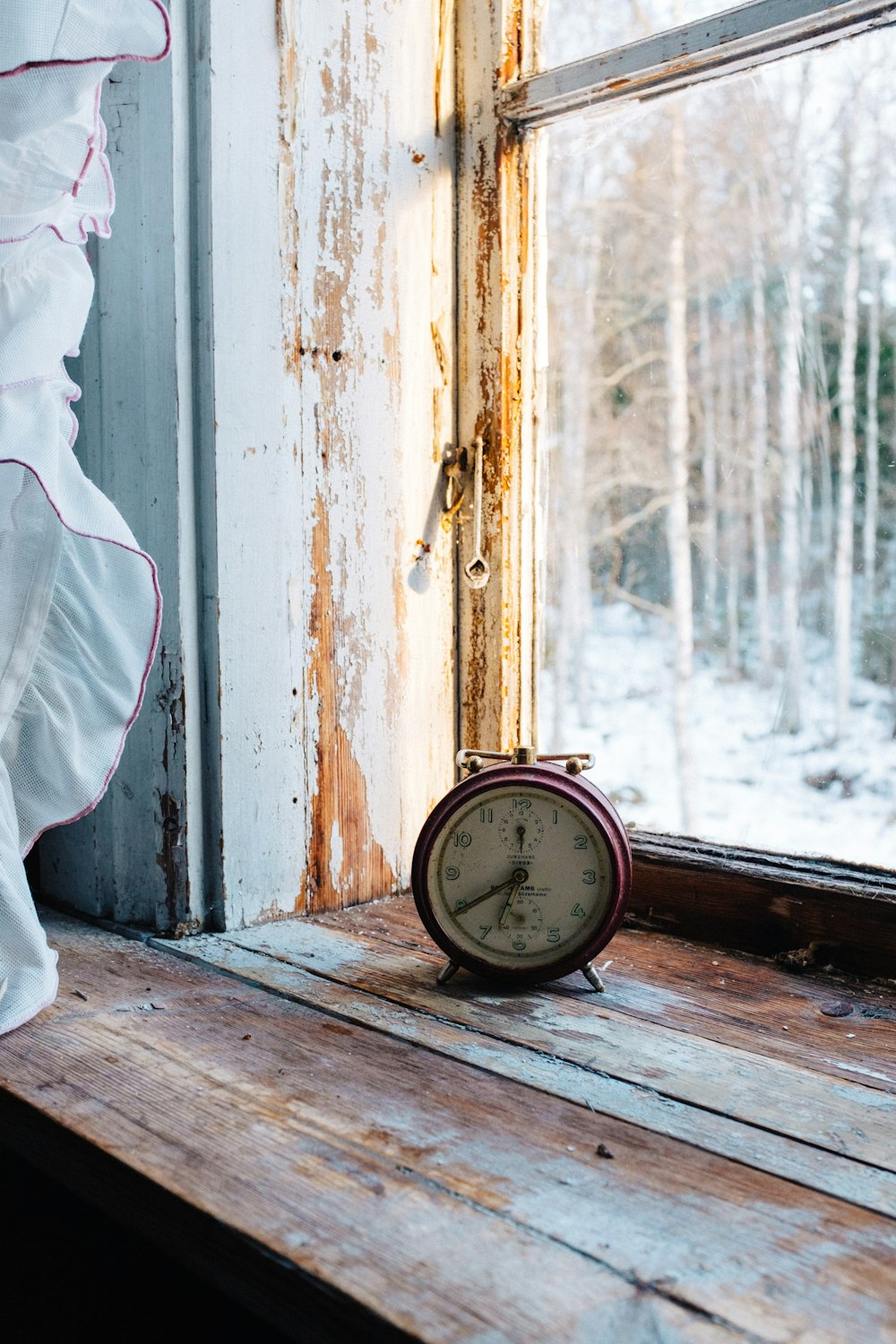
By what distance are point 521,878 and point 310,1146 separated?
0.35m

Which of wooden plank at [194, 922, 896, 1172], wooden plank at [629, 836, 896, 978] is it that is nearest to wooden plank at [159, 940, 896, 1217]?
wooden plank at [194, 922, 896, 1172]

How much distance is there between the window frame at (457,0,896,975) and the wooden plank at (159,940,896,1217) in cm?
36

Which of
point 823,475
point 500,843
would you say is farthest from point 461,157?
point 500,843

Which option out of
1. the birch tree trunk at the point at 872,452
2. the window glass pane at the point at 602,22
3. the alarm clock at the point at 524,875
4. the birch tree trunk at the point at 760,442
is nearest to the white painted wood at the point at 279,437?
the window glass pane at the point at 602,22

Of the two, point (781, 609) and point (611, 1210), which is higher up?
point (781, 609)

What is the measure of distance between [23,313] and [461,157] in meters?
0.66

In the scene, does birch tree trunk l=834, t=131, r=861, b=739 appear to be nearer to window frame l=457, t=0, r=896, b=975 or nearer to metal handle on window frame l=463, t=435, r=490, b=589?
window frame l=457, t=0, r=896, b=975

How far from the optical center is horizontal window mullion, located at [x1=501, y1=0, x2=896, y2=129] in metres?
1.06

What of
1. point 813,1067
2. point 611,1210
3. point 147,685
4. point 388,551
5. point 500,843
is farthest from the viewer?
point 388,551

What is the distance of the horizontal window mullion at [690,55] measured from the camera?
1060 mm

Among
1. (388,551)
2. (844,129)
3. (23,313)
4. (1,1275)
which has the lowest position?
(1,1275)

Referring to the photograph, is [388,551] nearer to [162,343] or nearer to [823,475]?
[162,343]

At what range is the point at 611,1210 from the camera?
2.16ft

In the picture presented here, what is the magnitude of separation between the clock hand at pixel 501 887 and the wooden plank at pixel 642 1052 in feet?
0.26
